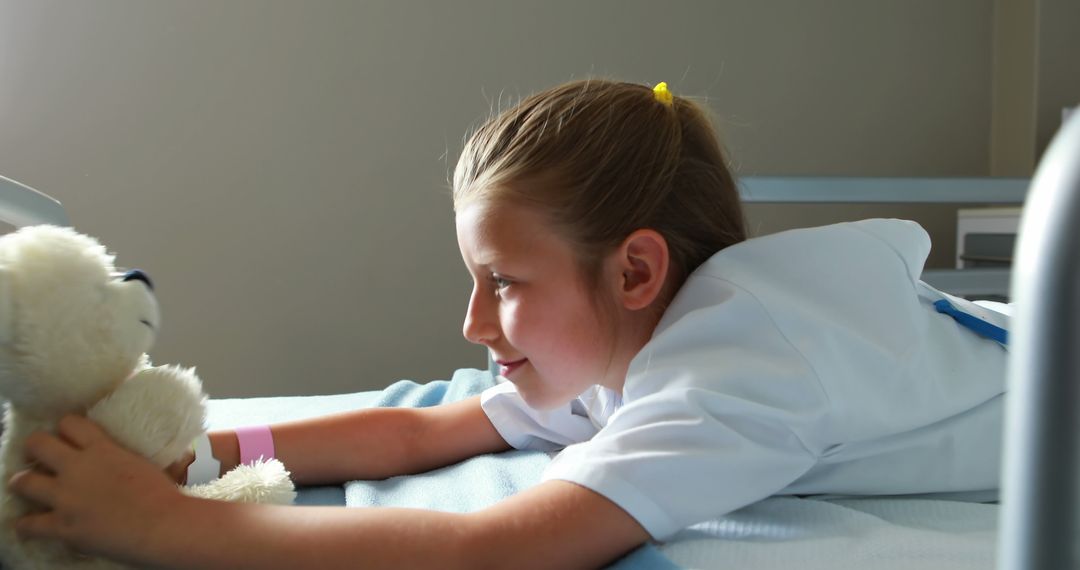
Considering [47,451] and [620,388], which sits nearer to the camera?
[47,451]

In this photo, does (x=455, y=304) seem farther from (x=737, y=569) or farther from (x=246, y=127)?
(x=737, y=569)

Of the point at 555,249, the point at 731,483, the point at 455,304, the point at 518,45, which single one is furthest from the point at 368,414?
the point at 518,45

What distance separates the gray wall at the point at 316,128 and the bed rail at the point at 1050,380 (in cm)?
190

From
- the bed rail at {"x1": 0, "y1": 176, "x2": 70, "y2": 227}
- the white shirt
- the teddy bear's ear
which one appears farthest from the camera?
the bed rail at {"x1": 0, "y1": 176, "x2": 70, "y2": 227}

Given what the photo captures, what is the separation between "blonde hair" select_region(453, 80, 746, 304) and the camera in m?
0.78

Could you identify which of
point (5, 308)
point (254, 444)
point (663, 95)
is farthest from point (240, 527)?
point (663, 95)

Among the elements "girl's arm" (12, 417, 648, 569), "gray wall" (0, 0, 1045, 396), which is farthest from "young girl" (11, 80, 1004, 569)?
"gray wall" (0, 0, 1045, 396)

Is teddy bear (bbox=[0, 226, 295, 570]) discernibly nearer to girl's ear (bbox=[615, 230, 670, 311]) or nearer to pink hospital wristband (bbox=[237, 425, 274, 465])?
pink hospital wristband (bbox=[237, 425, 274, 465])

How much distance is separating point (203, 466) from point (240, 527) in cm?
22

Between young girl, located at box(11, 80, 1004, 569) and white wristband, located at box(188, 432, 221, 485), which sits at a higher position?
young girl, located at box(11, 80, 1004, 569)

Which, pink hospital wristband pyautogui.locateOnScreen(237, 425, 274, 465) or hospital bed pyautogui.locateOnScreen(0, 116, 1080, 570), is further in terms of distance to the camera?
pink hospital wristband pyautogui.locateOnScreen(237, 425, 274, 465)

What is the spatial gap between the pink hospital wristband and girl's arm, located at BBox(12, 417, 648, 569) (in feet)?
0.82

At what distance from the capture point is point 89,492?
1.77ft

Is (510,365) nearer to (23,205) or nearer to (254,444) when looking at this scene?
(254,444)
